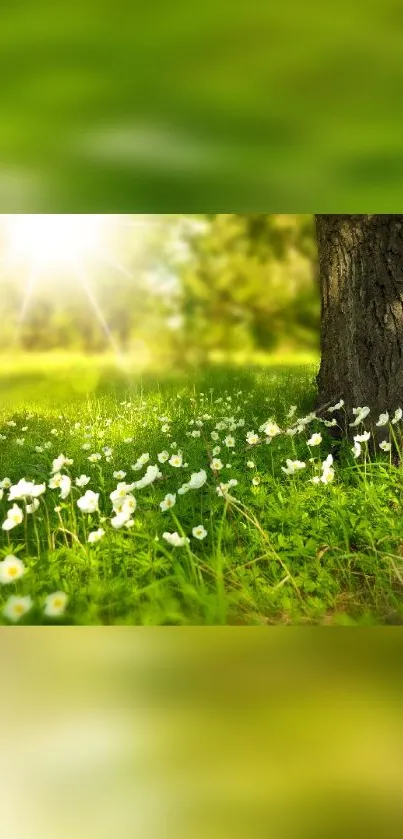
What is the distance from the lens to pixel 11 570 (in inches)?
38.1

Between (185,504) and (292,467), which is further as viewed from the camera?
(292,467)

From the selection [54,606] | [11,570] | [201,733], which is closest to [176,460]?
[11,570]

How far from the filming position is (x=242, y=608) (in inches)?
35.7

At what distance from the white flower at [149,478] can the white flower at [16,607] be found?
1.99 feet

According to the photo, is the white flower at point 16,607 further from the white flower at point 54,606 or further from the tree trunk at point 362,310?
the tree trunk at point 362,310

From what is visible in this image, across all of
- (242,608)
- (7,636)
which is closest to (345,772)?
(7,636)

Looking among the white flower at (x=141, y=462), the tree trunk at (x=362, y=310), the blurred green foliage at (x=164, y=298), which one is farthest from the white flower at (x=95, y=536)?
the tree trunk at (x=362, y=310)

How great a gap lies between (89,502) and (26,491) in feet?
0.36
